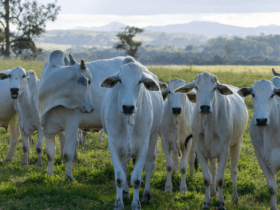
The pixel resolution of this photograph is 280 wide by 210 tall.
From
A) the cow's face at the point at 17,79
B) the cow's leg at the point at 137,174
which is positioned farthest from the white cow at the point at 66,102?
the cow's leg at the point at 137,174

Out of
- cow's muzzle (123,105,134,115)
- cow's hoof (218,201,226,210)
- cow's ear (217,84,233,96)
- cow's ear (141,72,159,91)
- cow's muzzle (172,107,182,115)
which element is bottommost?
cow's hoof (218,201,226,210)

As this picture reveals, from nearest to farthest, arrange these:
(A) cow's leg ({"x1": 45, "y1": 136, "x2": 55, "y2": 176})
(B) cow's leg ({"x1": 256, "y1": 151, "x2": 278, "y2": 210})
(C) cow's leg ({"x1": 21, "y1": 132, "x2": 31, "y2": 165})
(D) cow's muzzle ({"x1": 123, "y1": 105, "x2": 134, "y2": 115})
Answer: (D) cow's muzzle ({"x1": 123, "y1": 105, "x2": 134, "y2": 115})
(B) cow's leg ({"x1": 256, "y1": 151, "x2": 278, "y2": 210})
(A) cow's leg ({"x1": 45, "y1": 136, "x2": 55, "y2": 176})
(C) cow's leg ({"x1": 21, "y1": 132, "x2": 31, "y2": 165})

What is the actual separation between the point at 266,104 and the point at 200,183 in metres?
2.63

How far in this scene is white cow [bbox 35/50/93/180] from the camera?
677 cm

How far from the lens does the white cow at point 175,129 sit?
6.82 meters

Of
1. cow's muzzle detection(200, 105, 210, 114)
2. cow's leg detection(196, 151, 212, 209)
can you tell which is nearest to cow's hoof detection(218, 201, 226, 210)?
cow's leg detection(196, 151, 212, 209)

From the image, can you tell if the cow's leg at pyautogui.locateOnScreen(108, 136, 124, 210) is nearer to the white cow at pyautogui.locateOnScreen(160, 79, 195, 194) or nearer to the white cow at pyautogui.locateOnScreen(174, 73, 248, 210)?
the white cow at pyautogui.locateOnScreen(174, 73, 248, 210)

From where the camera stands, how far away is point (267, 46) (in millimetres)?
142875

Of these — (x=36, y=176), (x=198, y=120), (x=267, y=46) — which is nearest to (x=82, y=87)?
(x=36, y=176)

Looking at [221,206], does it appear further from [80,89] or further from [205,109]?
[80,89]

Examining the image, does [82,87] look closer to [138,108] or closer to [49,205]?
[138,108]

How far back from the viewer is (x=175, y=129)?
23.0 feet

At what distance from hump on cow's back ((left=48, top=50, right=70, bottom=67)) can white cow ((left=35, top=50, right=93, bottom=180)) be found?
0.33 meters

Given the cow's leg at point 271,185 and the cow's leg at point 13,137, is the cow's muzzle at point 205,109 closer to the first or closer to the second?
the cow's leg at point 271,185
